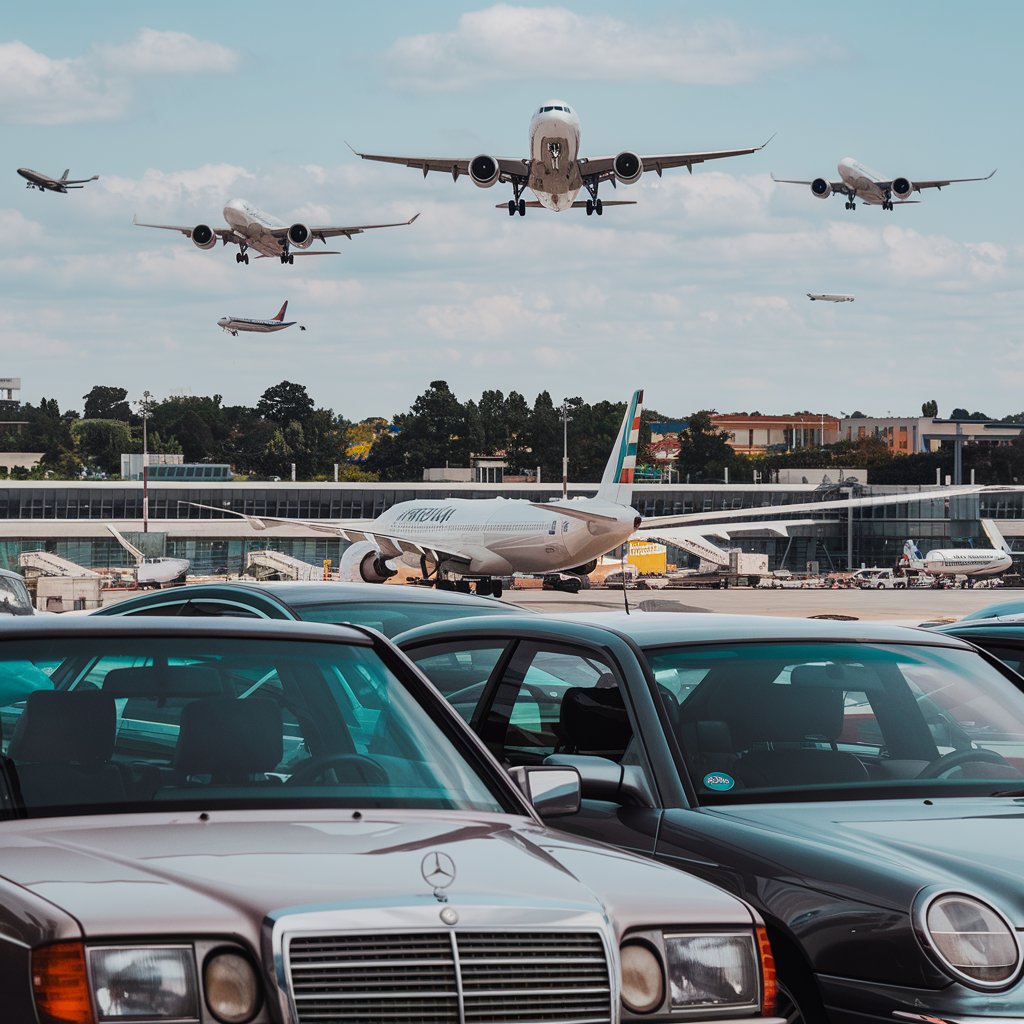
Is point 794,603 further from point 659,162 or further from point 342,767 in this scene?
point 342,767

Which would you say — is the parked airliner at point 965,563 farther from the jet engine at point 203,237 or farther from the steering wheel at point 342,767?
the steering wheel at point 342,767

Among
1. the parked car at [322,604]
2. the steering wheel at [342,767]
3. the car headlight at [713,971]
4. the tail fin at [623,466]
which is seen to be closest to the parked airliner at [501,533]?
the tail fin at [623,466]

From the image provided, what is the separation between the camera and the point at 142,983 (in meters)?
3.08

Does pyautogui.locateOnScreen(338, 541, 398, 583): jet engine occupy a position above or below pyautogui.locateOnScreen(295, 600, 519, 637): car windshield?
below

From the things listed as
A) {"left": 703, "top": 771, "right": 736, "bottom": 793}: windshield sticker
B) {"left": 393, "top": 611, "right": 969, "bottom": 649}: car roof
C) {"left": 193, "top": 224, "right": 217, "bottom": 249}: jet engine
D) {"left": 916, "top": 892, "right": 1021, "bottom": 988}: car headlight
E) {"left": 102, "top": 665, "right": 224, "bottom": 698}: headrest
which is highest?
{"left": 193, "top": 224, "right": 217, "bottom": 249}: jet engine

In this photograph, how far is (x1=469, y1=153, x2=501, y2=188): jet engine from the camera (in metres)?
51.2

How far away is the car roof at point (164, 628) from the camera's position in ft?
14.7

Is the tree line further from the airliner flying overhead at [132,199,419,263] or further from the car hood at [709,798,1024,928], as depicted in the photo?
the car hood at [709,798,1024,928]

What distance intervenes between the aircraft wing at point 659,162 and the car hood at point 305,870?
4980 cm

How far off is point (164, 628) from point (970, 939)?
7.49ft

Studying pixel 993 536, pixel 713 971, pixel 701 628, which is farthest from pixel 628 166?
pixel 993 536

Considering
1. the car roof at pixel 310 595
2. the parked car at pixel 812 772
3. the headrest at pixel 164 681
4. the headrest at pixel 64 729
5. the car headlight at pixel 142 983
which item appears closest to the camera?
the car headlight at pixel 142 983

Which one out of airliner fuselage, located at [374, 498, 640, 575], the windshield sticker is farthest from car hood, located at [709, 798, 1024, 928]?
airliner fuselage, located at [374, 498, 640, 575]

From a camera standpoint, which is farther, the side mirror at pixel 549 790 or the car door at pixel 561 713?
the car door at pixel 561 713
